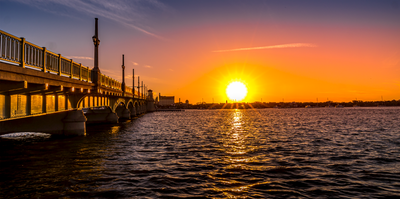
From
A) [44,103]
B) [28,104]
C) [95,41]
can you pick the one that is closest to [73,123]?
[44,103]

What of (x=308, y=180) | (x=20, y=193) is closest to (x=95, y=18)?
(x=20, y=193)

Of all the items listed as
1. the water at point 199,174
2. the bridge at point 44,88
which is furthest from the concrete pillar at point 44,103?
the water at point 199,174

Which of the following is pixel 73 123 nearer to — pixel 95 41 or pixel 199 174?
pixel 95 41

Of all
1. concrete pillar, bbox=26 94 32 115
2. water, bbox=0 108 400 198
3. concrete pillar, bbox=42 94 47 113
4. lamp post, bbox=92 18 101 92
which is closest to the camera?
water, bbox=0 108 400 198

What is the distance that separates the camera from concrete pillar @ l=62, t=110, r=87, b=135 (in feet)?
92.5

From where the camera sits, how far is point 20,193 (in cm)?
978

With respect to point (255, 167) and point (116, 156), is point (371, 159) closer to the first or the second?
point (255, 167)

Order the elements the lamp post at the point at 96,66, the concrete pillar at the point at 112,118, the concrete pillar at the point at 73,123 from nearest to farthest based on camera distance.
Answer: the concrete pillar at the point at 73,123
the lamp post at the point at 96,66
the concrete pillar at the point at 112,118

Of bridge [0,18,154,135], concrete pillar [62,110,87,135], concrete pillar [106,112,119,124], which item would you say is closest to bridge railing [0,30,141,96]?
bridge [0,18,154,135]

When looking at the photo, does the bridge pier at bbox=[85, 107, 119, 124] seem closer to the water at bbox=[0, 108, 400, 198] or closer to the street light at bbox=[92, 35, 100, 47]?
the street light at bbox=[92, 35, 100, 47]

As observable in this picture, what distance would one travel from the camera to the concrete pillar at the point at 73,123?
28.2 metres

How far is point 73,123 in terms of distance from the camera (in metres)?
28.5

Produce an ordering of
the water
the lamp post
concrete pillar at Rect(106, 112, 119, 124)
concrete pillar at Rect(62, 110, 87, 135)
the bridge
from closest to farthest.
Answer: the water, the bridge, concrete pillar at Rect(62, 110, 87, 135), the lamp post, concrete pillar at Rect(106, 112, 119, 124)

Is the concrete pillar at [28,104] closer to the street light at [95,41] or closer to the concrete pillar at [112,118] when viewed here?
the street light at [95,41]
